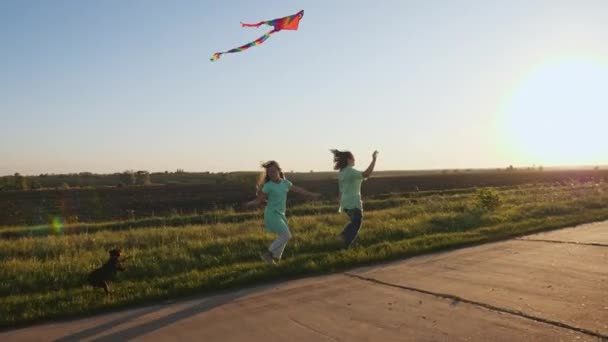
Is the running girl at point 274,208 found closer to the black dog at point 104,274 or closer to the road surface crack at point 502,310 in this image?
the road surface crack at point 502,310

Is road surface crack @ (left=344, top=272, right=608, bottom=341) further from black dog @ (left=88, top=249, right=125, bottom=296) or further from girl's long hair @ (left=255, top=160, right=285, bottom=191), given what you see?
black dog @ (left=88, top=249, right=125, bottom=296)

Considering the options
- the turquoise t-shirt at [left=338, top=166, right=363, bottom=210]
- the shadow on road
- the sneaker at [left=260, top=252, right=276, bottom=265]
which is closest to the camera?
the shadow on road

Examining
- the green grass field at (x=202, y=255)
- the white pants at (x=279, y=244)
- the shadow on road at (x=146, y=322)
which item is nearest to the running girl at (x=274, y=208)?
the white pants at (x=279, y=244)

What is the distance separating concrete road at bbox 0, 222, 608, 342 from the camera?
15.5 feet

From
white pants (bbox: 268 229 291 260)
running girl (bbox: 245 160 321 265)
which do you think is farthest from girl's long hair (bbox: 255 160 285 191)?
white pants (bbox: 268 229 291 260)

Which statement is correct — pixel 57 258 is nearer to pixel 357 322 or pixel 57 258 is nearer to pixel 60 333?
pixel 60 333

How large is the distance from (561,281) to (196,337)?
4290 millimetres

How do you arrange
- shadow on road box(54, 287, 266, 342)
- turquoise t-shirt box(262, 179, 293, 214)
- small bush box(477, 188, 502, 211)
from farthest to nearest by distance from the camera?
1. small bush box(477, 188, 502, 211)
2. turquoise t-shirt box(262, 179, 293, 214)
3. shadow on road box(54, 287, 266, 342)

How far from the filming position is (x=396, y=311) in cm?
536

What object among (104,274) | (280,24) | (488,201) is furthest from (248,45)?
(488,201)

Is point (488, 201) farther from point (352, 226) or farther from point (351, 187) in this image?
point (351, 187)

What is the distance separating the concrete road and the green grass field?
523 millimetres

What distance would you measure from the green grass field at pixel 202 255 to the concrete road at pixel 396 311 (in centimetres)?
52

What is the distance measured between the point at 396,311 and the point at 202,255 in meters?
4.65
